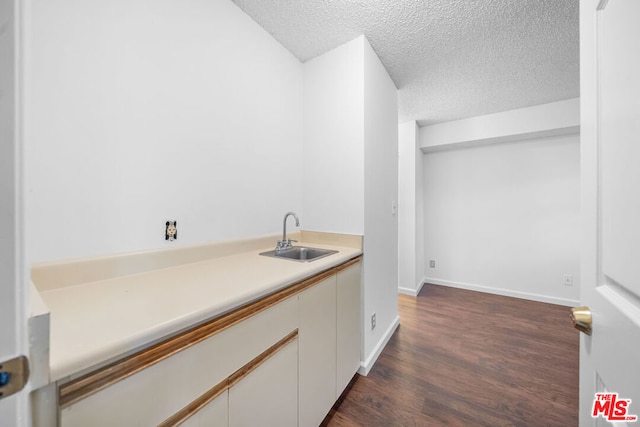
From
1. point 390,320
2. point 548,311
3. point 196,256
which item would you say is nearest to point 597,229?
point 196,256

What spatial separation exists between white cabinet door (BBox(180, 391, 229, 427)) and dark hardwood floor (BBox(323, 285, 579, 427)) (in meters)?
0.84

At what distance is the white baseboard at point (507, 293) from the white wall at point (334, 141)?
2.74 m

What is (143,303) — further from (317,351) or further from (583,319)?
(583,319)

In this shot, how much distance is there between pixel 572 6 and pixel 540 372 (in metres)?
2.41

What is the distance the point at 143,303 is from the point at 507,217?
3997 millimetres

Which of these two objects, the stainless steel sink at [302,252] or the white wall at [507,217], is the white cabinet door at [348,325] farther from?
the white wall at [507,217]

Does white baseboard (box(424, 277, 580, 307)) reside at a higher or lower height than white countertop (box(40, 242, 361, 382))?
lower

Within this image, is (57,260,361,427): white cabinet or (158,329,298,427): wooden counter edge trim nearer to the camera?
(57,260,361,427): white cabinet

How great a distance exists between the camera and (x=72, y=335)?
1.73 feet

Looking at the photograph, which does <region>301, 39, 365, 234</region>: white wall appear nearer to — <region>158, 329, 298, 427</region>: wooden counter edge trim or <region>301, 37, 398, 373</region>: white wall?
<region>301, 37, 398, 373</region>: white wall

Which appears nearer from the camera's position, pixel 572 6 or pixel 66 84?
pixel 66 84

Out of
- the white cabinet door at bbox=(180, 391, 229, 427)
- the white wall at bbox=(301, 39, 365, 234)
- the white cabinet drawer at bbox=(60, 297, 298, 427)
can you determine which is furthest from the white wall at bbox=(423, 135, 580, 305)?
the white cabinet door at bbox=(180, 391, 229, 427)

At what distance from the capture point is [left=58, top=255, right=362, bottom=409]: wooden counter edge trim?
0.46 meters

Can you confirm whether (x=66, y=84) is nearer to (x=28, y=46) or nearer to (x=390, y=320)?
(x=28, y=46)
